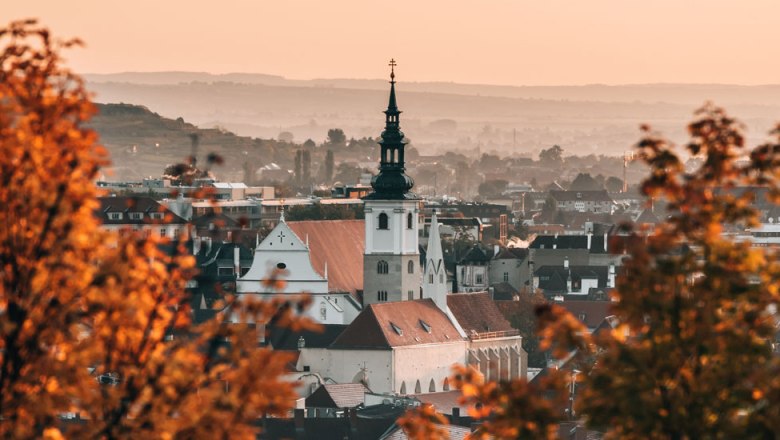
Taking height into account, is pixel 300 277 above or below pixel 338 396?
above

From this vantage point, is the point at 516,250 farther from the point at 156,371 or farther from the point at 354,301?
the point at 156,371

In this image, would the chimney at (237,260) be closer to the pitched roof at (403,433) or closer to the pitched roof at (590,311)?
the pitched roof at (590,311)

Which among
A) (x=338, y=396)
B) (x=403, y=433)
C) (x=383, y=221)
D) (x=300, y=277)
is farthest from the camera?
(x=300, y=277)

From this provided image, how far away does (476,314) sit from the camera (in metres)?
99.1

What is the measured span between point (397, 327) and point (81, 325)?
76.0m

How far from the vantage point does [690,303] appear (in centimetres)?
1700

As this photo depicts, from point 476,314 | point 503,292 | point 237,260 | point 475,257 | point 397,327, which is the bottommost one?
point 397,327

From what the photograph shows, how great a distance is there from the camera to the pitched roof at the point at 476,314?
3839 inches

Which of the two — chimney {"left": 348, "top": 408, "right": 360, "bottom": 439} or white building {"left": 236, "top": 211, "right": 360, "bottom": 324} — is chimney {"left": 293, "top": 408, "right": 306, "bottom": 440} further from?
white building {"left": 236, "top": 211, "right": 360, "bottom": 324}

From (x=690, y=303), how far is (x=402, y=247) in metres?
78.6

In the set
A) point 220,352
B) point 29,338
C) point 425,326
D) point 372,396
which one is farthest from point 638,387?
point 425,326

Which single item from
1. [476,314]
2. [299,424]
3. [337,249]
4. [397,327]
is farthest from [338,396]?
[337,249]

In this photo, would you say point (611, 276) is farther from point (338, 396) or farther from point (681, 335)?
point (681, 335)

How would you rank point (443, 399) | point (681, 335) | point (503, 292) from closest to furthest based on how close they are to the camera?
point (681, 335), point (443, 399), point (503, 292)
